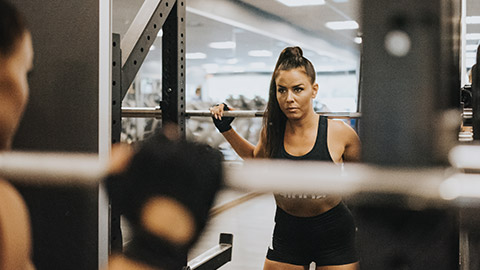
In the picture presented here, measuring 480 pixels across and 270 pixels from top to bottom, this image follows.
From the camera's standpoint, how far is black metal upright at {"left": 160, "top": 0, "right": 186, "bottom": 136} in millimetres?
1532

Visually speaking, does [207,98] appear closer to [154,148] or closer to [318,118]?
[318,118]

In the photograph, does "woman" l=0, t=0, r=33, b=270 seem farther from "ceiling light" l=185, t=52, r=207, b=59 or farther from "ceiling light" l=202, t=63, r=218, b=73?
"ceiling light" l=202, t=63, r=218, b=73

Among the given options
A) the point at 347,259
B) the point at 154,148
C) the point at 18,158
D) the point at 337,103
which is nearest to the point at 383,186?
the point at 154,148

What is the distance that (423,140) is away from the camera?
0.21 m

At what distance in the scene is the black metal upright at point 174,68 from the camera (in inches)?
60.3

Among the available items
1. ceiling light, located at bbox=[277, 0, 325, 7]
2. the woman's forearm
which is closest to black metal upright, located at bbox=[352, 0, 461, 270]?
the woman's forearm

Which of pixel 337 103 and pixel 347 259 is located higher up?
pixel 337 103

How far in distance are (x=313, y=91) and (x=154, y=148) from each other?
1.22 meters

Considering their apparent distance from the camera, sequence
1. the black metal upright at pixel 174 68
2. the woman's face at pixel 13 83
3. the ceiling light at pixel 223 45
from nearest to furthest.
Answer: the woman's face at pixel 13 83 → the black metal upright at pixel 174 68 → the ceiling light at pixel 223 45

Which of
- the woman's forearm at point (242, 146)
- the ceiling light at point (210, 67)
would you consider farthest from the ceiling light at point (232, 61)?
the woman's forearm at point (242, 146)

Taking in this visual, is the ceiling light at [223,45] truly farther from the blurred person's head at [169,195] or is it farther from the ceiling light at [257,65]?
the blurred person's head at [169,195]

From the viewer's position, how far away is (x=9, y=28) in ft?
1.22

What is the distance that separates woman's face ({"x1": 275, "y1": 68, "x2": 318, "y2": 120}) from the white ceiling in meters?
3.12

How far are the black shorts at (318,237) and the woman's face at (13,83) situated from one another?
1.07 m
